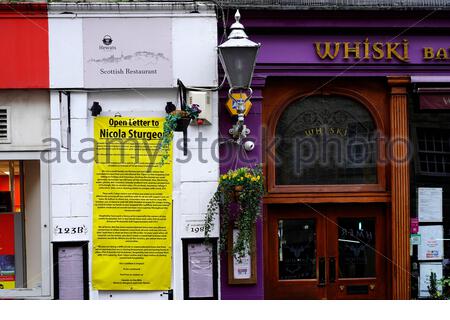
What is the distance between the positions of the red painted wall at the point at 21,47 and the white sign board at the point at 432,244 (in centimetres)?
635

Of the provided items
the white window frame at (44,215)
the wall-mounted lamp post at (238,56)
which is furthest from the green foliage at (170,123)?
the white window frame at (44,215)

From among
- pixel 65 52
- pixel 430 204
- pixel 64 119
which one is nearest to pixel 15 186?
pixel 64 119

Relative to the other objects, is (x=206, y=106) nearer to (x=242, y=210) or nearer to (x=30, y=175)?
(x=242, y=210)

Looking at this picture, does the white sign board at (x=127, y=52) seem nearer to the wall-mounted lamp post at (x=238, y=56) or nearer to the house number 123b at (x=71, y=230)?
the wall-mounted lamp post at (x=238, y=56)

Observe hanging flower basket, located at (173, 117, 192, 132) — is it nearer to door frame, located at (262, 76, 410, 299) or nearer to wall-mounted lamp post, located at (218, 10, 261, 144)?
wall-mounted lamp post, located at (218, 10, 261, 144)

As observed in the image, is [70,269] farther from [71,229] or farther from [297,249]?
[297,249]

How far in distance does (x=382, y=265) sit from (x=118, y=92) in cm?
496

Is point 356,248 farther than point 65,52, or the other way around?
point 356,248

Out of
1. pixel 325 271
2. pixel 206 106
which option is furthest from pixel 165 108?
pixel 325 271

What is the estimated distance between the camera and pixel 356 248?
30.7 ft

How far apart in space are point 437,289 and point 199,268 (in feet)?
12.3

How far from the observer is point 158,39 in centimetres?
875

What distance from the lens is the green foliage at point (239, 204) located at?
8.25 metres

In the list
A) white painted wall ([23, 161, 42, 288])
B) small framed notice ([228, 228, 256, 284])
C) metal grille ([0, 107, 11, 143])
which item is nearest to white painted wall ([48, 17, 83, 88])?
metal grille ([0, 107, 11, 143])
